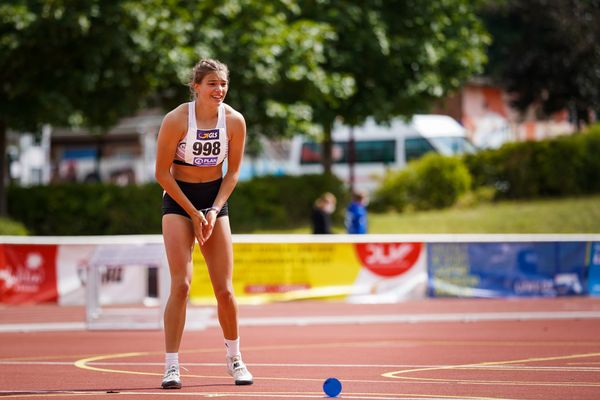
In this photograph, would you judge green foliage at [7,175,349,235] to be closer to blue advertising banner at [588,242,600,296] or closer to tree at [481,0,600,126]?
tree at [481,0,600,126]

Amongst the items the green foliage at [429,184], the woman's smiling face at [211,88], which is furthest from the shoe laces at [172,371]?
the green foliage at [429,184]

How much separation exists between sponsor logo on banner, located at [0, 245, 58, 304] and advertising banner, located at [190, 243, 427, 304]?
3124 mm

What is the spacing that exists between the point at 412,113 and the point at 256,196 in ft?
18.8

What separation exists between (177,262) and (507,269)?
13.6 metres

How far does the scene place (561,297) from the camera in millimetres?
21062

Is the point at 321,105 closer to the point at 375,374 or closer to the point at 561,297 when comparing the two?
the point at 561,297

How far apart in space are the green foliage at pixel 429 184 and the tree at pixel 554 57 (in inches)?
213

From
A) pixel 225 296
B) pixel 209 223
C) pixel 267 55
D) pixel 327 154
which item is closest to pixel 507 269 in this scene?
pixel 267 55

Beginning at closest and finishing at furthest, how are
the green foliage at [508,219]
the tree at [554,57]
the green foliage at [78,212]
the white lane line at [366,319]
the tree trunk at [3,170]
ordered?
1. the white lane line at [366,319]
2. the tree trunk at [3,170]
3. the green foliage at [508,219]
4. the green foliage at [78,212]
5. the tree at [554,57]

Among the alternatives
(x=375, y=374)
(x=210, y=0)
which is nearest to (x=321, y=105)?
(x=210, y=0)

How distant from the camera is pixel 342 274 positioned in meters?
21.0

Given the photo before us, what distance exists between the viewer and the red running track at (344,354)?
8.19 m

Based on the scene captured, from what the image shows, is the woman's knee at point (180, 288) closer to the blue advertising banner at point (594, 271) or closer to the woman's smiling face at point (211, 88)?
the woman's smiling face at point (211, 88)

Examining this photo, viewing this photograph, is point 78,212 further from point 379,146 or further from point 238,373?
point 238,373
